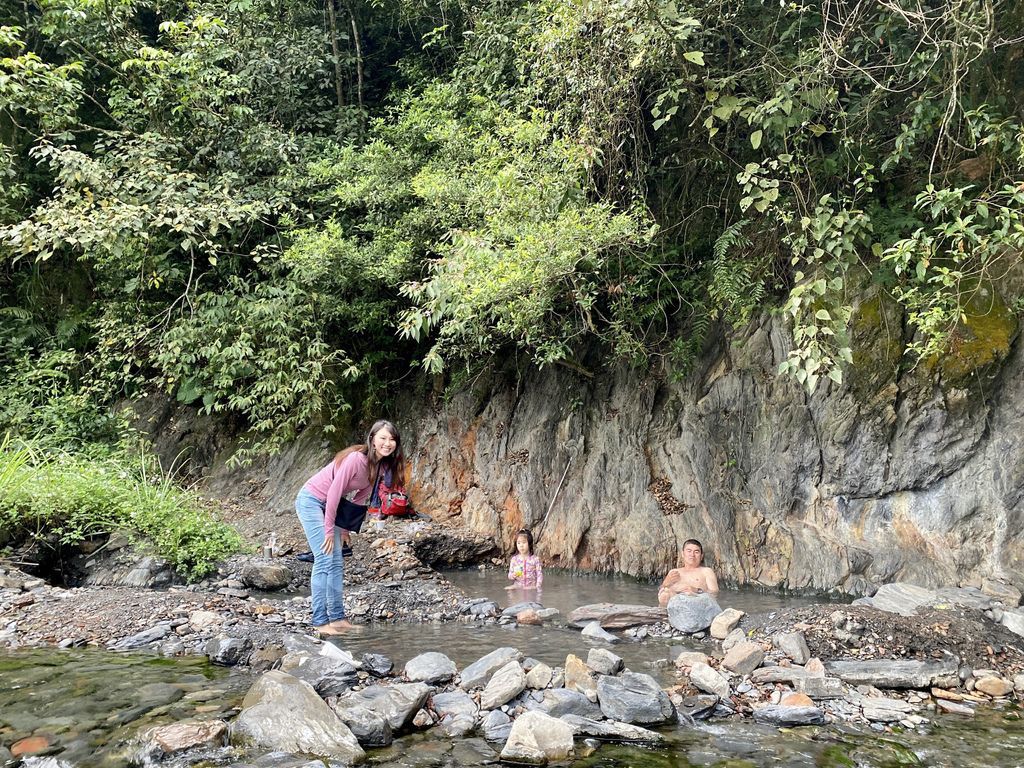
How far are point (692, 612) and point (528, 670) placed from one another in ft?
7.68

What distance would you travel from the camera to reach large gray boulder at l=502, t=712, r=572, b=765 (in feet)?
11.8

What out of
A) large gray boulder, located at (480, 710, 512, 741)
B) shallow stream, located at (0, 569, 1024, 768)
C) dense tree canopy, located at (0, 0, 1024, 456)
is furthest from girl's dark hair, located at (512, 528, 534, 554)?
large gray boulder, located at (480, 710, 512, 741)

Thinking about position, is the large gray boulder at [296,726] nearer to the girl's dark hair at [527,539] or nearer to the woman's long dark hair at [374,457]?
the woman's long dark hair at [374,457]

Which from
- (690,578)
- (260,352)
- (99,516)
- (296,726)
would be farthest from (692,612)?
(260,352)

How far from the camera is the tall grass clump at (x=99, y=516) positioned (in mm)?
7312

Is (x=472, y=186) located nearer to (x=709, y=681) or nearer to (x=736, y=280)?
(x=736, y=280)

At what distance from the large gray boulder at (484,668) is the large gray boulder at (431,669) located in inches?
4.0

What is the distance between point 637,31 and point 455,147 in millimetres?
3282

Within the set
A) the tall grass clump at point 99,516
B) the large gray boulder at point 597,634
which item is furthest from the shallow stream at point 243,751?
the tall grass clump at point 99,516

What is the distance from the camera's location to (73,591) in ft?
21.7

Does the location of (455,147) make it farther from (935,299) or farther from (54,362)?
(54,362)

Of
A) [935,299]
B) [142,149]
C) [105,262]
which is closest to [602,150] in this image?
[935,299]

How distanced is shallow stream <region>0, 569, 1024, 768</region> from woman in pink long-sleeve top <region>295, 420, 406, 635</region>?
40.9 inches

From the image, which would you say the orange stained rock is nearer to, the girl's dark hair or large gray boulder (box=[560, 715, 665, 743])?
large gray boulder (box=[560, 715, 665, 743])
